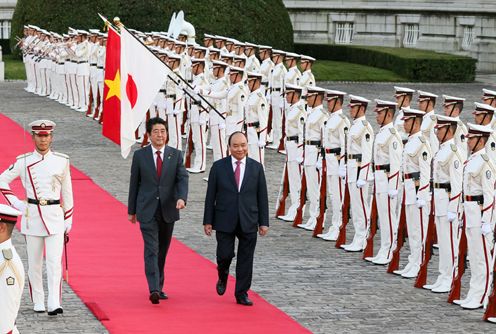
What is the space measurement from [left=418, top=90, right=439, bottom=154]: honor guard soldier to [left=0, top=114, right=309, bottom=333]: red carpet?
3.26m

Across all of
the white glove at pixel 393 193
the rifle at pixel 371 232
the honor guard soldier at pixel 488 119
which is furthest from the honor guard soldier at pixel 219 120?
the honor guard soldier at pixel 488 119

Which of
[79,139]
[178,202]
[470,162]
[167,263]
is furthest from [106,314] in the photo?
[79,139]

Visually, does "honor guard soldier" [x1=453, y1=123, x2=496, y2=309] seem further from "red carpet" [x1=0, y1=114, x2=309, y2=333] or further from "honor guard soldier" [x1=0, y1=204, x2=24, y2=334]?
"honor guard soldier" [x1=0, y1=204, x2=24, y2=334]

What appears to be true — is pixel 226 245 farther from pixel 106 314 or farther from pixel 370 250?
pixel 370 250

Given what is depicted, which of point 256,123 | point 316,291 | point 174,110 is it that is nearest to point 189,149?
point 174,110

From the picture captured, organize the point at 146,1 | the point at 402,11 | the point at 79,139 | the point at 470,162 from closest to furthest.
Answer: the point at 470,162, the point at 79,139, the point at 146,1, the point at 402,11

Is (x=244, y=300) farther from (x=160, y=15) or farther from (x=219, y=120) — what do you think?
(x=160, y=15)

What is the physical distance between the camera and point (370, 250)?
1544 cm

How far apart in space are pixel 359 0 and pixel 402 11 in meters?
1.83

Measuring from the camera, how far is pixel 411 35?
45844 millimetres

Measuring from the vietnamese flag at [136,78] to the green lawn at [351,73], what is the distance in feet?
73.1

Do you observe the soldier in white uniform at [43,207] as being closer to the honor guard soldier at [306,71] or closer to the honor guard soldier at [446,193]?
the honor guard soldier at [446,193]

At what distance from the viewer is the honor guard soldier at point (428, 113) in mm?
16219

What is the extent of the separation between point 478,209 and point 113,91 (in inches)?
170
